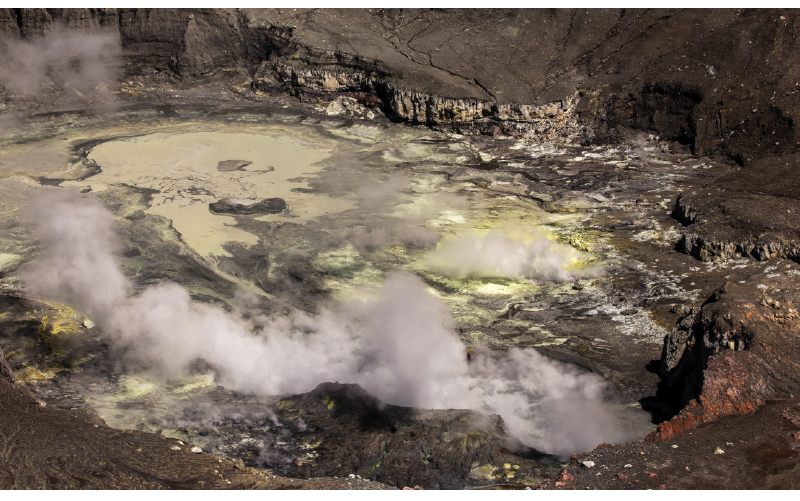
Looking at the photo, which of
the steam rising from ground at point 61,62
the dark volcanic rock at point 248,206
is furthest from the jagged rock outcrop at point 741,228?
the steam rising from ground at point 61,62

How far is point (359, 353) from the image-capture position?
8953mm

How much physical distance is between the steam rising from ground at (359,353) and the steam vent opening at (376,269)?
0.05m

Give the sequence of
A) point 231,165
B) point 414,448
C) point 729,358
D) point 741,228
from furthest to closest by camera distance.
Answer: point 231,165, point 741,228, point 729,358, point 414,448

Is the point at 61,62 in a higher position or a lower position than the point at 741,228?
higher

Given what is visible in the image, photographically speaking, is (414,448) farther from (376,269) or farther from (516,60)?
(516,60)

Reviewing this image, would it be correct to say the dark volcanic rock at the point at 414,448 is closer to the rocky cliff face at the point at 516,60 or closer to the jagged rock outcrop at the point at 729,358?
the jagged rock outcrop at the point at 729,358

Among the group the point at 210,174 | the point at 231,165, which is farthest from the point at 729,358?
the point at 231,165

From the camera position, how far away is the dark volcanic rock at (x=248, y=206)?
13.9 m

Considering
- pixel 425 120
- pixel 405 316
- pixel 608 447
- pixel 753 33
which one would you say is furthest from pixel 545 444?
pixel 753 33

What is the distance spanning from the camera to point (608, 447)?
252 inches

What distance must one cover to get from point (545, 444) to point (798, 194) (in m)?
9.12

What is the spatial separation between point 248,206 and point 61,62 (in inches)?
463

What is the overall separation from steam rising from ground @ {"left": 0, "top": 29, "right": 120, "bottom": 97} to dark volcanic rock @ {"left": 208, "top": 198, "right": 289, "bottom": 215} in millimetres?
9919

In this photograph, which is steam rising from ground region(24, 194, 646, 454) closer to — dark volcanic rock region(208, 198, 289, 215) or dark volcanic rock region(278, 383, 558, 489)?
dark volcanic rock region(278, 383, 558, 489)
